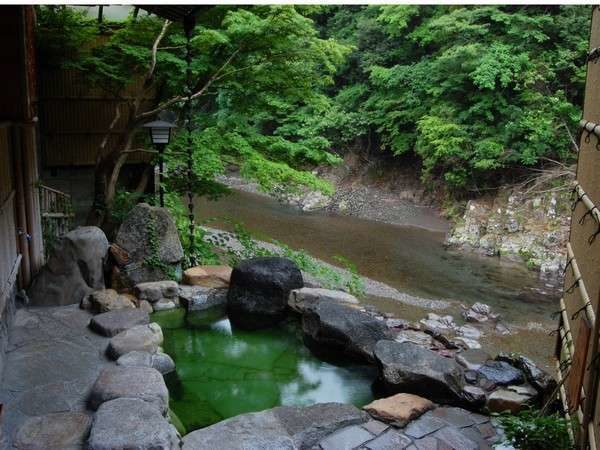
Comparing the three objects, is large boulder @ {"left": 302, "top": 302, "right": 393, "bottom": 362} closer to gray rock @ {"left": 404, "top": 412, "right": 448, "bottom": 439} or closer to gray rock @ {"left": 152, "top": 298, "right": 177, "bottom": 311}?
gray rock @ {"left": 404, "top": 412, "right": 448, "bottom": 439}

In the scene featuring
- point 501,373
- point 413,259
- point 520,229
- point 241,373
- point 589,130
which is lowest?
point 413,259

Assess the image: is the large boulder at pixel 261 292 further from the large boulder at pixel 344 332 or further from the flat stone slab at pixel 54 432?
the flat stone slab at pixel 54 432

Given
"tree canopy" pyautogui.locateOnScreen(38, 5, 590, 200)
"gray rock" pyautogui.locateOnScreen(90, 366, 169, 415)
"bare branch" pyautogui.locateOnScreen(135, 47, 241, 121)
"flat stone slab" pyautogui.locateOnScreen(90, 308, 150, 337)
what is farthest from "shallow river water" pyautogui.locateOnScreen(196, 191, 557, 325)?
"gray rock" pyautogui.locateOnScreen(90, 366, 169, 415)

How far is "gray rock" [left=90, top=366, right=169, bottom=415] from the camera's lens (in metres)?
3.87

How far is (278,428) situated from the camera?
4102mm

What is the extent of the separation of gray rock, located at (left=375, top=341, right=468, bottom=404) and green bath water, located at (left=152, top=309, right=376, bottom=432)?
0.37 meters

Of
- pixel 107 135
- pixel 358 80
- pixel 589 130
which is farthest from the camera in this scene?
pixel 358 80

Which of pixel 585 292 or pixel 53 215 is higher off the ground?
pixel 585 292

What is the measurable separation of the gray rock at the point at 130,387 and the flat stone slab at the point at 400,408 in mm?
1632

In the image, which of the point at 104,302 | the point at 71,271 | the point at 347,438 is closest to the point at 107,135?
the point at 71,271

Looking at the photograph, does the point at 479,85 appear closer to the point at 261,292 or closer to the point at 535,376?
the point at 261,292

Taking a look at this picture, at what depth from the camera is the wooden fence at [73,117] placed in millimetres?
9930

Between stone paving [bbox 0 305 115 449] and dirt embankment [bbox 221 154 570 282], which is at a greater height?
stone paving [bbox 0 305 115 449]

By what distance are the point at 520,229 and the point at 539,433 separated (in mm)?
13129
